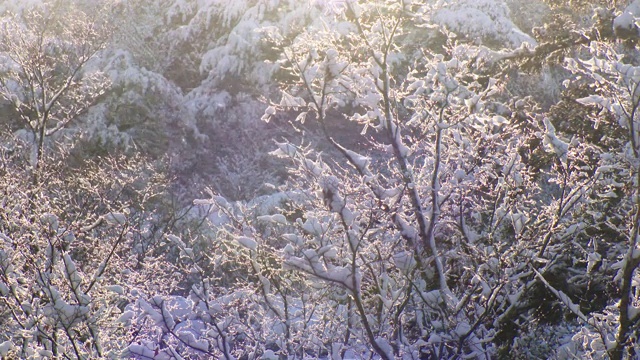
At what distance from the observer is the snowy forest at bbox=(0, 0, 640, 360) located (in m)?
3.86

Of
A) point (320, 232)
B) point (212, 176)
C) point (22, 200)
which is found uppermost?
point (212, 176)

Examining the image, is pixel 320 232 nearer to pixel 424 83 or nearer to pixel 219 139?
pixel 424 83

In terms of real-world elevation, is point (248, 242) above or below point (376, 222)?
below

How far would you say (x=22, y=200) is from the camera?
197 inches

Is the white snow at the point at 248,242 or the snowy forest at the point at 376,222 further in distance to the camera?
the snowy forest at the point at 376,222

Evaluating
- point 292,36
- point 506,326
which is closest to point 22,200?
point 292,36

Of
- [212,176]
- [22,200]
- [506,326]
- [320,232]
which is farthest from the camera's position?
[212,176]

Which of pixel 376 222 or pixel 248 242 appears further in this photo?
pixel 376 222

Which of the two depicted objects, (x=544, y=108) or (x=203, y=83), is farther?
(x=203, y=83)

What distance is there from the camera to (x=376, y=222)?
4887 mm

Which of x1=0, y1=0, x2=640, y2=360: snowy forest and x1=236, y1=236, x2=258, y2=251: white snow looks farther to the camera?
x1=0, y1=0, x2=640, y2=360: snowy forest

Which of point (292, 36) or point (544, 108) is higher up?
point (544, 108)

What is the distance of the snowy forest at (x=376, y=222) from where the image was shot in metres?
3.86

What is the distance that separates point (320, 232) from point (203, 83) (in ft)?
43.9
